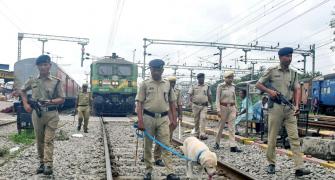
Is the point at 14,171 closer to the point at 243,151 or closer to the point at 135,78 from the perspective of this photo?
the point at 243,151

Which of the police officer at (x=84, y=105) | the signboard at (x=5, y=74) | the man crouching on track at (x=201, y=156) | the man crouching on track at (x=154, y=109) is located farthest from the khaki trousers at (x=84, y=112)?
the signboard at (x=5, y=74)

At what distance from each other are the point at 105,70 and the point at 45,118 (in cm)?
1883

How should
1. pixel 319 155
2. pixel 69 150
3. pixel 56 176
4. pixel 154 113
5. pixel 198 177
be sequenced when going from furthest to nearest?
1. pixel 69 150
2. pixel 319 155
3. pixel 56 176
4. pixel 154 113
5. pixel 198 177

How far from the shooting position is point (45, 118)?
6613 millimetres

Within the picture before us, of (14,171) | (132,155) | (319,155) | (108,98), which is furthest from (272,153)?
(108,98)

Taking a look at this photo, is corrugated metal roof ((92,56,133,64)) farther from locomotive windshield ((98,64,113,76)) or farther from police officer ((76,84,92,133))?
police officer ((76,84,92,133))

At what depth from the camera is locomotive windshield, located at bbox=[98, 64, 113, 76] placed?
82.6 ft

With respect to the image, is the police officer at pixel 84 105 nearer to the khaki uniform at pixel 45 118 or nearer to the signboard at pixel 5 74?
the khaki uniform at pixel 45 118

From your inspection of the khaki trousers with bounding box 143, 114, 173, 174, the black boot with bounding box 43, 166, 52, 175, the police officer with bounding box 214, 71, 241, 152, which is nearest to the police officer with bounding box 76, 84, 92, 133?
the police officer with bounding box 214, 71, 241, 152

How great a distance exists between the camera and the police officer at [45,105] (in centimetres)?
658

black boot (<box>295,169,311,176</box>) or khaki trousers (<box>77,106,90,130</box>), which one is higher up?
khaki trousers (<box>77,106,90,130</box>)

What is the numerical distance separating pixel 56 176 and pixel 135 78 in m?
19.2

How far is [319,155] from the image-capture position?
8.97 metres

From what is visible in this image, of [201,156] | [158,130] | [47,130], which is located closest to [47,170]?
[47,130]
